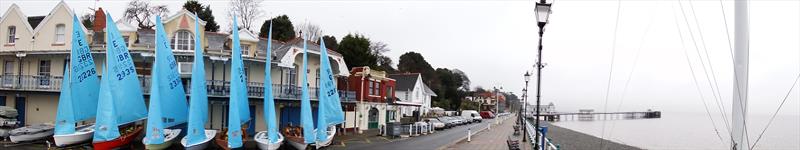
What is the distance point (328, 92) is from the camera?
1020 inches

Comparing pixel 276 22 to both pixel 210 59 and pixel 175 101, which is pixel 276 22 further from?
pixel 175 101

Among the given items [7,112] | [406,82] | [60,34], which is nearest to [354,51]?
[406,82]

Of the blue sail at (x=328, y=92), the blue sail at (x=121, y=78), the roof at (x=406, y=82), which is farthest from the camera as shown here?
the roof at (x=406, y=82)

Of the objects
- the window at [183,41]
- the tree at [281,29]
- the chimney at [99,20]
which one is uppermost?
the tree at [281,29]

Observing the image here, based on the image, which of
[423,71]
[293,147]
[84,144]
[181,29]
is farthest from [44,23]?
[423,71]

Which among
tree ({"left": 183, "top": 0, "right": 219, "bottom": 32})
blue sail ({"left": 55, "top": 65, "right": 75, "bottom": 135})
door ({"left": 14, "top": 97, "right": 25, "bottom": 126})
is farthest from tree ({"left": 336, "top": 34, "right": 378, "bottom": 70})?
blue sail ({"left": 55, "top": 65, "right": 75, "bottom": 135})

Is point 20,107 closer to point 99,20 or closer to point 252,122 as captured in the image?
point 99,20

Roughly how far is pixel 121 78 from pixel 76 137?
2.67 m

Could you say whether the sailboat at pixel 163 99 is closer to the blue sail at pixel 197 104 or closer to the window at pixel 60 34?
the blue sail at pixel 197 104

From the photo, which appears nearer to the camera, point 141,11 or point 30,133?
point 30,133

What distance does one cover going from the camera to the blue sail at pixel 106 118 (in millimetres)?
21005

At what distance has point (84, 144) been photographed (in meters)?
23.3

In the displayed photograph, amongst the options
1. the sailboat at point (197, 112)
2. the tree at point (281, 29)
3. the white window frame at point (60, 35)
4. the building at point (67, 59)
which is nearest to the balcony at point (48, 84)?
the building at point (67, 59)

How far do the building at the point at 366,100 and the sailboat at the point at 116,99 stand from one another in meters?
14.3
